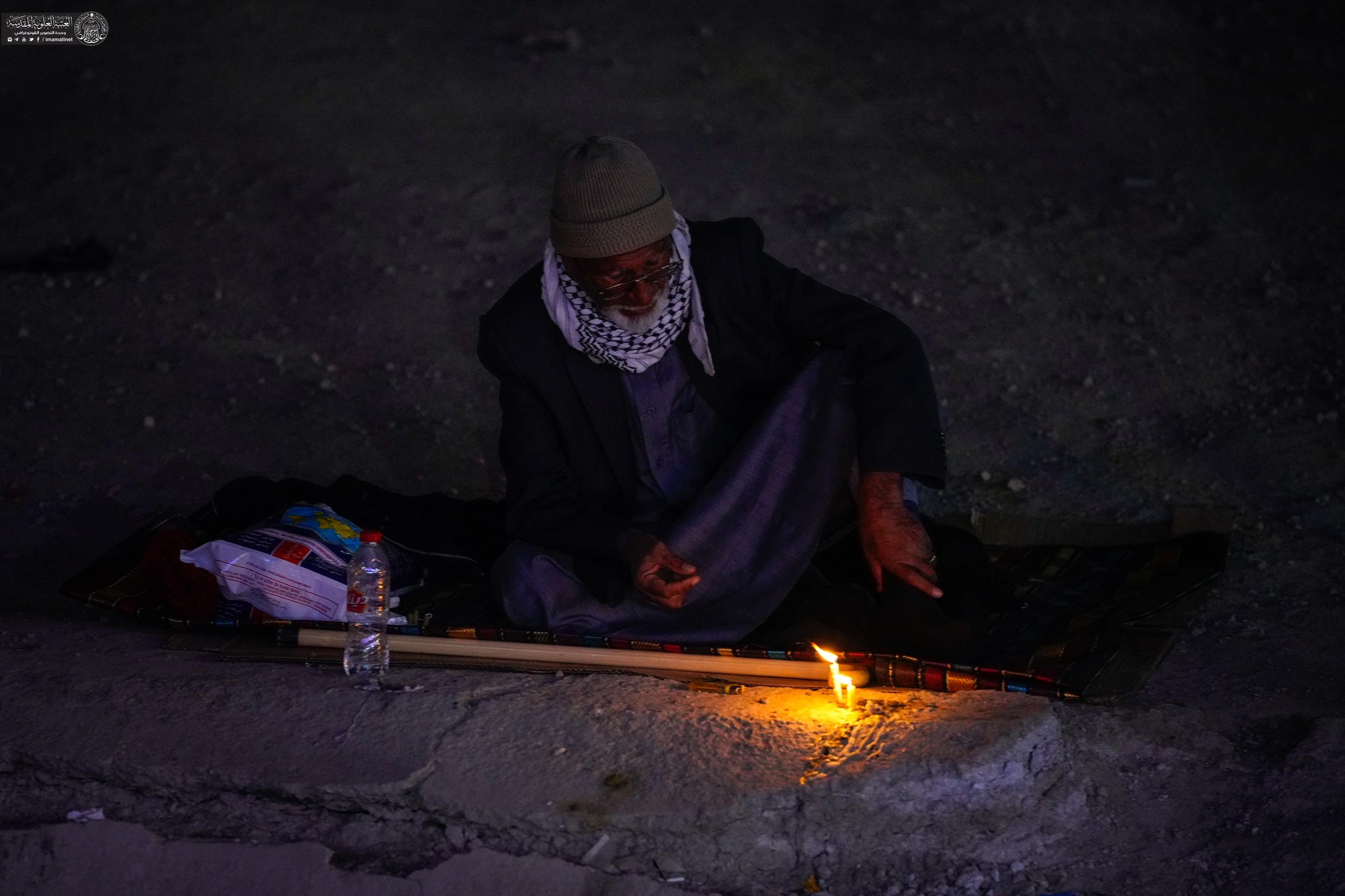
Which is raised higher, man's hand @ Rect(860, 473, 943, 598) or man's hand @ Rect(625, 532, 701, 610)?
man's hand @ Rect(860, 473, 943, 598)

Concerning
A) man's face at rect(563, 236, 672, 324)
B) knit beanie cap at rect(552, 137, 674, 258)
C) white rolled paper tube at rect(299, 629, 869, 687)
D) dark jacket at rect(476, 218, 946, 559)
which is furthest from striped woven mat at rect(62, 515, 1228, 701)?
knit beanie cap at rect(552, 137, 674, 258)

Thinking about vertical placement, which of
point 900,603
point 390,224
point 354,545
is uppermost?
point 900,603

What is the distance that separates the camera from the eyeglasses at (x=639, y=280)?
329 centimetres

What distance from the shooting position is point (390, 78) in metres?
8.05

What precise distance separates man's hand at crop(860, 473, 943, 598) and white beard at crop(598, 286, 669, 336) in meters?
0.66

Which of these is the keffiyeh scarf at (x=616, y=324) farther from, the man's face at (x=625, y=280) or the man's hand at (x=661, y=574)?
the man's hand at (x=661, y=574)

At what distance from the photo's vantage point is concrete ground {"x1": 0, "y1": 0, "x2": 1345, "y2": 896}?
273 centimetres

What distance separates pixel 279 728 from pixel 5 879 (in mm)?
623

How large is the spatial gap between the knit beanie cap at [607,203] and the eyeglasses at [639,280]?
87 millimetres

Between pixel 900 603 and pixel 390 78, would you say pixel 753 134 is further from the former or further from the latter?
pixel 900 603

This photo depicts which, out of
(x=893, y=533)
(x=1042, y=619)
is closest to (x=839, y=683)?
(x=893, y=533)

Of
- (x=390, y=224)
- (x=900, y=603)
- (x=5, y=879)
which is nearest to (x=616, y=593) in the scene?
(x=900, y=603)

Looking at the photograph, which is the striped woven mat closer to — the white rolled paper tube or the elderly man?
the white rolled paper tube
